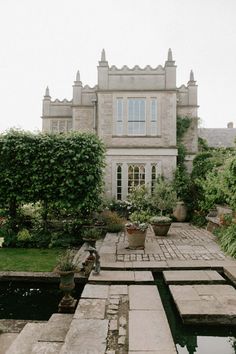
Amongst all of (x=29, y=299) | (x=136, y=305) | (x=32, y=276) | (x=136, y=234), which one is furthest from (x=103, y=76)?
(x=136, y=305)

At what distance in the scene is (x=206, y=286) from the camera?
271 inches

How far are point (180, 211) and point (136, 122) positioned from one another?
18.0ft

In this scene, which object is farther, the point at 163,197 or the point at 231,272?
the point at 163,197

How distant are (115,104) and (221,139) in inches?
530

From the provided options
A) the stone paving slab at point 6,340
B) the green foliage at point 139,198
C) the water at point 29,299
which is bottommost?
the water at point 29,299

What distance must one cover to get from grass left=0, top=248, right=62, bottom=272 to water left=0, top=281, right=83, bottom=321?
1.74ft

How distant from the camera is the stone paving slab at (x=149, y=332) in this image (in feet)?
14.1

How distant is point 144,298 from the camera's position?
6.12 metres

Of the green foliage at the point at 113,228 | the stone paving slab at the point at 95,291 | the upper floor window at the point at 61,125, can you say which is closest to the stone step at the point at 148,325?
the stone paving slab at the point at 95,291

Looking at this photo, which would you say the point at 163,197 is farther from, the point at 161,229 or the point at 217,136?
the point at 217,136

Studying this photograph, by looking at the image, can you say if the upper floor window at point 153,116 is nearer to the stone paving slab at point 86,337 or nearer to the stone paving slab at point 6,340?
the stone paving slab at point 86,337

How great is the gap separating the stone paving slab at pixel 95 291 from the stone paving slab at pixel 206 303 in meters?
1.32

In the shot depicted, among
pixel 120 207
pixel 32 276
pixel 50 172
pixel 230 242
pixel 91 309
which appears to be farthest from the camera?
pixel 120 207

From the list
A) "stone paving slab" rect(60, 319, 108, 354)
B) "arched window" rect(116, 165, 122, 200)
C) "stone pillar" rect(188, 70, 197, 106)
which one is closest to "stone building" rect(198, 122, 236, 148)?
"stone pillar" rect(188, 70, 197, 106)
